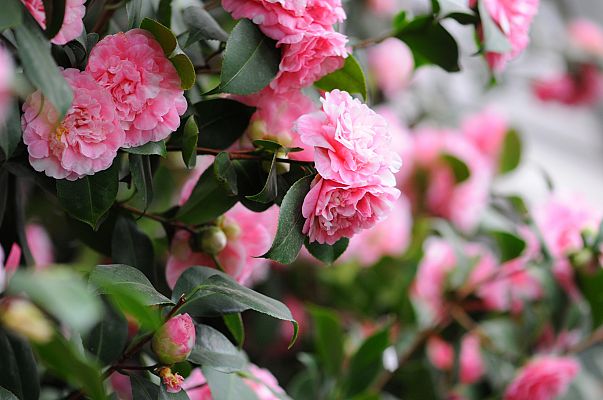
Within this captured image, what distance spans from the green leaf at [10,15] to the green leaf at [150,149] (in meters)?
0.10

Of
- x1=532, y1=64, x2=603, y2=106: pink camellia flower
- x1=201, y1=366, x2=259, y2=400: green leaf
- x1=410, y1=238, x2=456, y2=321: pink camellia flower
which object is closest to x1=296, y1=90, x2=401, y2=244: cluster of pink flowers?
x1=201, y1=366, x2=259, y2=400: green leaf

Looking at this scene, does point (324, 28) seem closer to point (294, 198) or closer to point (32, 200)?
point (294, 198)

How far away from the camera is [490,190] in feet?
3.50

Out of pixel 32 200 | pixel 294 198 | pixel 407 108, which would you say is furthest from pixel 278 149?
pixel 407 108

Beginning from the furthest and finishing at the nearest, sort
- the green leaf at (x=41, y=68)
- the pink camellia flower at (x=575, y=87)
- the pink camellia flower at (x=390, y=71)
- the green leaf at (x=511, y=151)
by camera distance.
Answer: the pink camellia flower at (x=575, y=87)
the pink camellia flower at (x=390, y=71)
the green leaf at (x=511, y=151)
the green leaf at (x=41, y=68)

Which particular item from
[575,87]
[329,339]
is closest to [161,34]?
[329,339]

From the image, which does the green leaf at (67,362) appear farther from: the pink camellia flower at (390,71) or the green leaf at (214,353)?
the pink camellia flower at (390,71)

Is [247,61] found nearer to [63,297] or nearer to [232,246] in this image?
[232,246]

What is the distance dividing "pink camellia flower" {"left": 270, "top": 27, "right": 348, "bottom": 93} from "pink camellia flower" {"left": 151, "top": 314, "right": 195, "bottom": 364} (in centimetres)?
16

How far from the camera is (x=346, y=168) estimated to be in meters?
0.47

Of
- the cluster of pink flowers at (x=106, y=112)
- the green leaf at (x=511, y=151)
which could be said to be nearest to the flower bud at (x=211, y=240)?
the cluster of pink flowers at (x=106, y=112)

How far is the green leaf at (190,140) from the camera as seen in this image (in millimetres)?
479

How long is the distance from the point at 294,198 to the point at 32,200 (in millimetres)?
407

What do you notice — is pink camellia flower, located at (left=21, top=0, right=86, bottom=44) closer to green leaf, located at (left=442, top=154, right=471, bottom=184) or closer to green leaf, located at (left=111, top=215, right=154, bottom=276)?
green leaf, located at (left=111, top=215, right=154, bottom=276)
